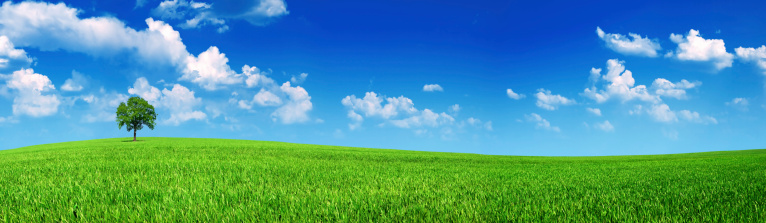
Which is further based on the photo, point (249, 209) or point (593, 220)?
point (249, 209)

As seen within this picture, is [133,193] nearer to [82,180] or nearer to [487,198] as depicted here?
[82,180]

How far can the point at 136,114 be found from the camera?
6506cm

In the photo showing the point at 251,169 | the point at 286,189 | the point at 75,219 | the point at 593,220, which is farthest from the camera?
the point at 251,169

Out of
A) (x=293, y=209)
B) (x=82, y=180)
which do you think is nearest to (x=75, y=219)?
(x=293, y=209)

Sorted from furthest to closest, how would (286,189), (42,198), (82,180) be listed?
1. (82,180)
2. (286,189)
3. (42,198)

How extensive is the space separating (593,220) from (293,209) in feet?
12.3

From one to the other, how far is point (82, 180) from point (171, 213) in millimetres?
5197

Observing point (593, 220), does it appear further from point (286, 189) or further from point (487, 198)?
point (286, 189)

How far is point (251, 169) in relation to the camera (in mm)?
11422

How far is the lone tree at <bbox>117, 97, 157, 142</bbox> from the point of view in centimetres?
6500

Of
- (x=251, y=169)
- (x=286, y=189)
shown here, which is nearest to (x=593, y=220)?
(x=286, y=189)

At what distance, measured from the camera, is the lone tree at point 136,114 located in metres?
65.0

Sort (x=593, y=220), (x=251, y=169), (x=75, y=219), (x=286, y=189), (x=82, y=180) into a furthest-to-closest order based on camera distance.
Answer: (x=251, y=169) → (x=82, y=180) → (x=286, y=189) → (x=75, y=219) → (x=593, y=220)

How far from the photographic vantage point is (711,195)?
678 centimetres
